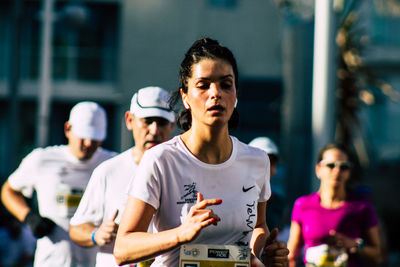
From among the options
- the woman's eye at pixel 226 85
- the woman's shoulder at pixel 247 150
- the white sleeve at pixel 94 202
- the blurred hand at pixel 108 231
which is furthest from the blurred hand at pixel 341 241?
the woman's eye at pixel 226 85

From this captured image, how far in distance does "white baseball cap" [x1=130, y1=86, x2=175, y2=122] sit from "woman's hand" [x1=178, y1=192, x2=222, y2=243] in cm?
209

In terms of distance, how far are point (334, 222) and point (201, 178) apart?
116 inches

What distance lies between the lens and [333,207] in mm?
6309

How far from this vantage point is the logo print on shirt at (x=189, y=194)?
344 centimetres

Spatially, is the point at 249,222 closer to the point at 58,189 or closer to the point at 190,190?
the point at 190,190

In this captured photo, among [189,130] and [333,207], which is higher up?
[189,130]

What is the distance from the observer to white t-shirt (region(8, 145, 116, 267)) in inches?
239

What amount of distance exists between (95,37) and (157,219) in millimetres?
24234

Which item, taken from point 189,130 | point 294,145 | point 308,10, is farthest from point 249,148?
point 308,10

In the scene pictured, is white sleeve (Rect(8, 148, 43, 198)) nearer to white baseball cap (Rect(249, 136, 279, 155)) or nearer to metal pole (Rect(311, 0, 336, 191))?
white baseball cap (Rect(249, 136, 279, 155))

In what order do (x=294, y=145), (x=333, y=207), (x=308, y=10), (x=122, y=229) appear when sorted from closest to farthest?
(x=122, y=229), (x=333, y=207), (x=294, y=145), (x=308, y=10)

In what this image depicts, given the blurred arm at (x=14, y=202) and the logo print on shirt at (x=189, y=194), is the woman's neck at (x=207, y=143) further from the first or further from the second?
the blurred arm at (x=14, y=202)

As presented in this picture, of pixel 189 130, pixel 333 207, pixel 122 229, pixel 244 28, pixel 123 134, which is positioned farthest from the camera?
pixel 244 28

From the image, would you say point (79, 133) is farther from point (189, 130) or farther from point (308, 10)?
point (308, 10)
